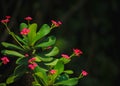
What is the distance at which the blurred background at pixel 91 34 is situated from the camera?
6.13 meters

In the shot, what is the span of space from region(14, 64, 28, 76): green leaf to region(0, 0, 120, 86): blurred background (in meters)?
3.94

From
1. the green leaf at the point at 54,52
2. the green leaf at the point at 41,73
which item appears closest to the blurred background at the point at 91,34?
the green leaf at the point at 54,52

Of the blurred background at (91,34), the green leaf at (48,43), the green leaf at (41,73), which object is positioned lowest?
the green leaf at (41,73)

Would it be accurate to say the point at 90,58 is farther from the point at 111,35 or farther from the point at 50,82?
the point at 50,82

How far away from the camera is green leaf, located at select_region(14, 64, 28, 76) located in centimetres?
194

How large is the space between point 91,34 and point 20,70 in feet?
14.5

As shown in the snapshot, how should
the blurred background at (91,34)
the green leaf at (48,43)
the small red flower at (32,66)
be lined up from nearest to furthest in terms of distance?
1. the small red flower at (32,66)
2. the green leaf at (48,43)
3. the blurred background at (91,34)

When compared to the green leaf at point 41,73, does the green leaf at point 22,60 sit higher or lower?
higher

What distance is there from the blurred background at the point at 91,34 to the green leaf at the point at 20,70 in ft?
12.9

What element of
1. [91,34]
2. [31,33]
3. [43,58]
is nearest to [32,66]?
[43,58]

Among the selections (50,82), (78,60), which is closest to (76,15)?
(78,60)

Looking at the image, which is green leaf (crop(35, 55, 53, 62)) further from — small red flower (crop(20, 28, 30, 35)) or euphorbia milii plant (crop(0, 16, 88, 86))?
small red flower (crop(20, 28, 30, 35))

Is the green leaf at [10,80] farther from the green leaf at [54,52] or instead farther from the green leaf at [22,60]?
the green leaf at [54,52]

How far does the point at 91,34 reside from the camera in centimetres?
634
